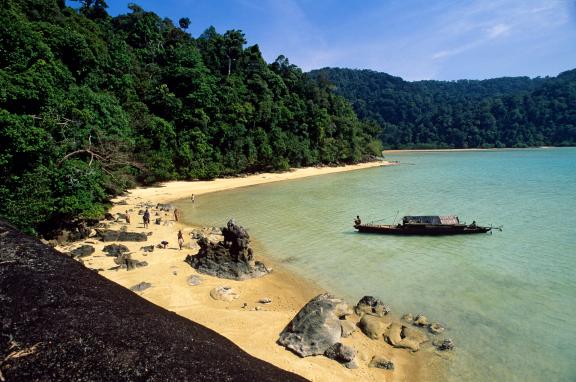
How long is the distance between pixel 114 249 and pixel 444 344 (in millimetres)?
15614

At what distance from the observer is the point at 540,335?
11.8 m

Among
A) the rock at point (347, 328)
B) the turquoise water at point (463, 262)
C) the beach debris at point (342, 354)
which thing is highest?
the beach debris at point (342, 354)

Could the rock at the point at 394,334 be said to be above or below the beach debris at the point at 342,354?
below

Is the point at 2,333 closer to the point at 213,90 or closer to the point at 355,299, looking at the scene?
the point at 355,299

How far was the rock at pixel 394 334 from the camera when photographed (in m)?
11.3

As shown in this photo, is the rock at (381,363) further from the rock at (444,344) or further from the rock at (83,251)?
the rock at (83,251)

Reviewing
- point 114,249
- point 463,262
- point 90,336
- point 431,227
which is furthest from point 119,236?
point 431,227

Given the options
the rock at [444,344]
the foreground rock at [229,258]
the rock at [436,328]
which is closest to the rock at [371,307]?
the rock at [436,328]

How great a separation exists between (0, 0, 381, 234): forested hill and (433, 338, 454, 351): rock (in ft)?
56.1

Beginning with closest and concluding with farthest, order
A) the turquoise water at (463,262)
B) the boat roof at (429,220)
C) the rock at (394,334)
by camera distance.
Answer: the turquoise water at (463,262) < the rock at (394,334) < the boat roof at (429,220)

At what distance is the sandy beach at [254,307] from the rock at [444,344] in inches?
18.3

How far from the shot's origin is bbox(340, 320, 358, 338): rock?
11531 mm

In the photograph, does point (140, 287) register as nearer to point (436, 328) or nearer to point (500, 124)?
point (436, 328)

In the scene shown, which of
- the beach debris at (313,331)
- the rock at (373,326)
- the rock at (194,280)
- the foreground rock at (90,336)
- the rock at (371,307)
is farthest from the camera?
the rock at (194,280)
